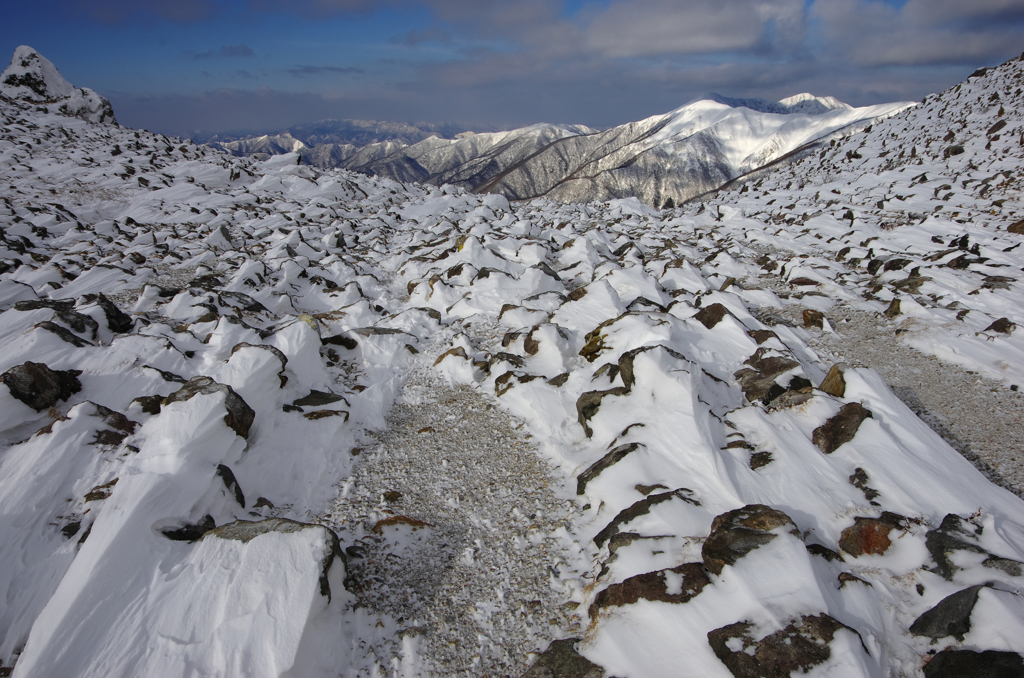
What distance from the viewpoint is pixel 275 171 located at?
2136 inches

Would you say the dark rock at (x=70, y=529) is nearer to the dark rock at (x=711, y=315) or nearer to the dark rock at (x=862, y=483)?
the dark rock at (x=862, y=483)

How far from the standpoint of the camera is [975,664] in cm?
466

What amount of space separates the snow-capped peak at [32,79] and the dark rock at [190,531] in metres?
88.4

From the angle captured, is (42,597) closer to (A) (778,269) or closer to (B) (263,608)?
(B) (263,608)

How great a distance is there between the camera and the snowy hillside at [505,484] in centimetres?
553

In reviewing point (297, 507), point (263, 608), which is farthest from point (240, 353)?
point (263, 608)

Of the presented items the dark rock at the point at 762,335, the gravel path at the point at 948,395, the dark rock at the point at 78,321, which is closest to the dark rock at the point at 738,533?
the gravel path at the point at 948,395

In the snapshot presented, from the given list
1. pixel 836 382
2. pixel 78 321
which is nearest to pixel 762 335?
pixel 836 382

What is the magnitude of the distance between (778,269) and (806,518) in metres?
17.7

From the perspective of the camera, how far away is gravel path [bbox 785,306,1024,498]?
9289mm

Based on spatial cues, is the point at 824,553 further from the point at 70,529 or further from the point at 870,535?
the point at 70,529

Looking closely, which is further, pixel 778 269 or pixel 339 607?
pixel 778 269

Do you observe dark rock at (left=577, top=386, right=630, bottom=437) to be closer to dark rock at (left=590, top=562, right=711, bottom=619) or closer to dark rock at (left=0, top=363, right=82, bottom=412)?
dark rock at (left=590, top=562, right=711, bottom=619)

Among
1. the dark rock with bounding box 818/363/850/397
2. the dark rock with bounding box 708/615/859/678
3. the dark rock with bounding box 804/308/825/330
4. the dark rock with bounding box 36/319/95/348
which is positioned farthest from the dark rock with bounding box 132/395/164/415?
the dark rock with bounding box 804/308/825/330
